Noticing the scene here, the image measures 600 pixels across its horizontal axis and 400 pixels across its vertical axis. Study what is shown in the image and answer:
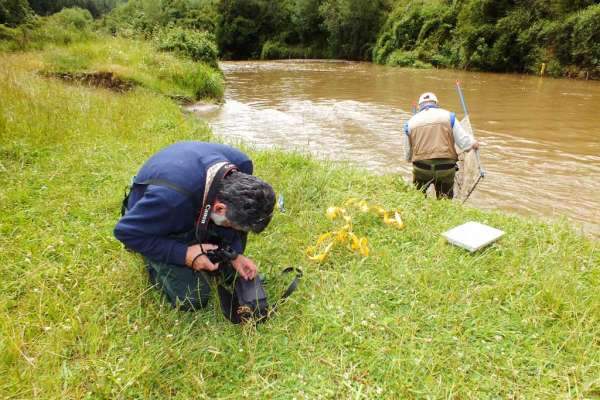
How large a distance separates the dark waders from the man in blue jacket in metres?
3.00

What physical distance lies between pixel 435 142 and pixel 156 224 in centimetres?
358

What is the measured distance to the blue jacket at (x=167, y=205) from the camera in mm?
2061

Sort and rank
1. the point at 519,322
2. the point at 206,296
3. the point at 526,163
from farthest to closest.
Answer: the point at 526,163, the point at 206,296, the point at 519,322

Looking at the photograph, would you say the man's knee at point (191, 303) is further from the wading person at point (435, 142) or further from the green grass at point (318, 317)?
the wading person at point (435, 142)

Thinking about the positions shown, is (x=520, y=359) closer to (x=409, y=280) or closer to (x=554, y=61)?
(x=409, y=280)

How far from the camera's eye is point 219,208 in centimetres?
199

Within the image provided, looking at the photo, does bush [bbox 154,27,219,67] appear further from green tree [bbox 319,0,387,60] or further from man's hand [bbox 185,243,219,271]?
green tree [bbox 319,0,387,60]

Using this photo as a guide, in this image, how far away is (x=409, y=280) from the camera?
2670mm

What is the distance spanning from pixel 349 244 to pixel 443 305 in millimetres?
885

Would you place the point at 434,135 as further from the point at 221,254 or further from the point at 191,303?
the point at 191,303

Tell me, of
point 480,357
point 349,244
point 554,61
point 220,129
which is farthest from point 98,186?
point 554,61

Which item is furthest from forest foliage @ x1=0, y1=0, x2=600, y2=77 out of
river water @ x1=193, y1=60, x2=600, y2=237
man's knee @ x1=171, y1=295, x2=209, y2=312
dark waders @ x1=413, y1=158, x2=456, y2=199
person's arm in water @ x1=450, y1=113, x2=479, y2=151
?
man's knee @ x1=171, y1=295, x2=209, y2=312

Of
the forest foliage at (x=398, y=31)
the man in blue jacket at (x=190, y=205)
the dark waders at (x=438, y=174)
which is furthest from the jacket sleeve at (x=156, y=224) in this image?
the forest foliage at (x=398, y=31)

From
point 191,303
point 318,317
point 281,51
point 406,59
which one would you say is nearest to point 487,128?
point 318,317
